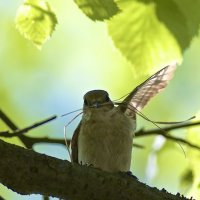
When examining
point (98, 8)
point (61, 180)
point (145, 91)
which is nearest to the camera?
point (61, 180)

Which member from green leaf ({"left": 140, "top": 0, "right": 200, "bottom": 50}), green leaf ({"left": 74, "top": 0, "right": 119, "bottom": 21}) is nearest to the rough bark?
green leaf ({"left": 74, "top": 0, "right": 119, "bottom": 21})

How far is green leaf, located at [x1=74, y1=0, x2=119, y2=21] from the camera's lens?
8.09ft

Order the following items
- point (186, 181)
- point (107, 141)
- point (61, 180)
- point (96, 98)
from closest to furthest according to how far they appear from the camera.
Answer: point (61, 180), point (107, 141), point (186, 181), point (96, 98)

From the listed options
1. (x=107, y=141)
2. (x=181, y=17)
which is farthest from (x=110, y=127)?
(x=181, y=17)

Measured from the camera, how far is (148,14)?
2.96 m

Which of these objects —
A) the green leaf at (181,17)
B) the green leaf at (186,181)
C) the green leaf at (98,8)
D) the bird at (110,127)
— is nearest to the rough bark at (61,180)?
the green leaf at (98,8)

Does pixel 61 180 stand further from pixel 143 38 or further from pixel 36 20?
pixel 143 38

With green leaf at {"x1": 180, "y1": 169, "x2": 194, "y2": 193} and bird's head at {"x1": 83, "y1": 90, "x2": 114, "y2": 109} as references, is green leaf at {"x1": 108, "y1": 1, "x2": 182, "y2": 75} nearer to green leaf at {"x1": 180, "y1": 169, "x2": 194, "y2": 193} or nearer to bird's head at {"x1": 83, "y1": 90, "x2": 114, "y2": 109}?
bird's head at {"x1": 83, "y1": 90, "x2": 114, "y2": 109}

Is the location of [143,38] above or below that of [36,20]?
above

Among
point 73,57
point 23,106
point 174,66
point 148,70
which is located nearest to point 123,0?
point 148,70

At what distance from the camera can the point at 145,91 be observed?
3.71m

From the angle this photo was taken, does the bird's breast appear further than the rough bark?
Yes

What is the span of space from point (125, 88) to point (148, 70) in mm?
1699

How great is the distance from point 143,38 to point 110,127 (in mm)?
634
